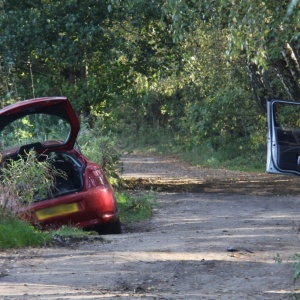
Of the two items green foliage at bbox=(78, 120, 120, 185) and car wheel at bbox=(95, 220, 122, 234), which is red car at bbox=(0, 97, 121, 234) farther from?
green foliage at bbox=(78, 120, 120, 185)

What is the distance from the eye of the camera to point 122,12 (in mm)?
20203

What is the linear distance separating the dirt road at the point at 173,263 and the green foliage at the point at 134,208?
1.02 ft

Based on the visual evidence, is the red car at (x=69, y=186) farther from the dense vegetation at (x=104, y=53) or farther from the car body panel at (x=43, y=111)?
the dense vegetation at (x=104, y=53)

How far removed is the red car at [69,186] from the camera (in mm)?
11133

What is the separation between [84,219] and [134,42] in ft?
34.3

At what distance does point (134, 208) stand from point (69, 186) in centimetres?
319

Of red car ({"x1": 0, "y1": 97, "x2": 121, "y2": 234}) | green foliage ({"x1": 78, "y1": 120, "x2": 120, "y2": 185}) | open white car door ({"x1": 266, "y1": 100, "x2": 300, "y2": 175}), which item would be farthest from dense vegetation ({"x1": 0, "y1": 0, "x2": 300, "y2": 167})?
red car ({"x1": 0, "y1": 97, "x2": 121, "y2": 234})

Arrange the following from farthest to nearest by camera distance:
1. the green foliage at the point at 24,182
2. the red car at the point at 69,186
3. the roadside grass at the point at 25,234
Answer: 1. the red car at the point at 69,186
2. the green foliage at the point at 24,182
3. the roadside grass at the point at 25,234

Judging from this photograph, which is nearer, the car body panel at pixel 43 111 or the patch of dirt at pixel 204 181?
the car body panel at pixel 43 111

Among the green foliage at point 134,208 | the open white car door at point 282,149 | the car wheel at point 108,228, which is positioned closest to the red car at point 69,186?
the car wheel at point 108,228

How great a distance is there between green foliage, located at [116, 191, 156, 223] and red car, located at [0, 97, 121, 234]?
6.79ft

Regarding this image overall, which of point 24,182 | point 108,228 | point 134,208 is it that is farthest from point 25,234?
point 134,208

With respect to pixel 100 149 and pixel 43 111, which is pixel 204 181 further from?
pixel 43 111

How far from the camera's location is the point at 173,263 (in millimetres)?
8398
